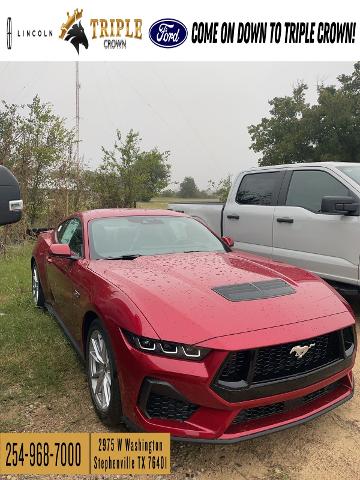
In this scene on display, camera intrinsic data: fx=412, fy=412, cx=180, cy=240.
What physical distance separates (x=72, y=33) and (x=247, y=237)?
9.41m

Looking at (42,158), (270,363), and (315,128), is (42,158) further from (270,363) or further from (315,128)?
(315,128)

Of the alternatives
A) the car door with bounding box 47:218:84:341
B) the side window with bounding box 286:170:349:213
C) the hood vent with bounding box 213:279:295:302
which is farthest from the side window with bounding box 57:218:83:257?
the side window with bounding box 286:170:349:213

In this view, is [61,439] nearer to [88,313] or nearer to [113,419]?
[113,419]

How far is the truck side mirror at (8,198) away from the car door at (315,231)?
376 cm

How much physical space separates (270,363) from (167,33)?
1143 centimetres

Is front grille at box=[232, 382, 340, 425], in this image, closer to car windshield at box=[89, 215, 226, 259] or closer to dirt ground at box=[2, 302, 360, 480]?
dirt ground at box=[2, 302, 360, 480]

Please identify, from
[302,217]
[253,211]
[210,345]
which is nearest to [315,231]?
[302,217]

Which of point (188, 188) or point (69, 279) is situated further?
point (188, 188)

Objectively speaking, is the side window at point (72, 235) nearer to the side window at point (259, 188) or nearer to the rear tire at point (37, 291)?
the rear tire at point (37, 291)

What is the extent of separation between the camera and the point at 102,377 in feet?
9.38

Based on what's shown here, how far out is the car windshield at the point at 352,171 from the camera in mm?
4953

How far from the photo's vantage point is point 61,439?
8.77 feet

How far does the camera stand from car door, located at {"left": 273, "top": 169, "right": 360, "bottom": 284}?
15.6ft

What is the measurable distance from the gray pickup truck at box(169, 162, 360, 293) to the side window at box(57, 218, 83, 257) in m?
2.62
